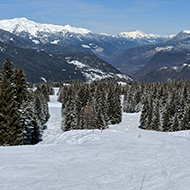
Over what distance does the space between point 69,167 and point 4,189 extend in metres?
4.07

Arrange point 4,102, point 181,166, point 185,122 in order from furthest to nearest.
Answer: point 185,122, point 4,102, point 181,166

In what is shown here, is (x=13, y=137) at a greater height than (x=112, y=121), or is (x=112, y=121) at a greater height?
A: (x=13, y=137)

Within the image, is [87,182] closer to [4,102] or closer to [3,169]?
[3,169]

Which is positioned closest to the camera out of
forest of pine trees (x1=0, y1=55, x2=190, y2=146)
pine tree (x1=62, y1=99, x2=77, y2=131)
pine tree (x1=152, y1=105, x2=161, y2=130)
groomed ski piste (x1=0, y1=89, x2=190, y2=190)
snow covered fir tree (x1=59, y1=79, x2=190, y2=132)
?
groomed ski piste (x1=0, y1=89, x2=190, y2=190)

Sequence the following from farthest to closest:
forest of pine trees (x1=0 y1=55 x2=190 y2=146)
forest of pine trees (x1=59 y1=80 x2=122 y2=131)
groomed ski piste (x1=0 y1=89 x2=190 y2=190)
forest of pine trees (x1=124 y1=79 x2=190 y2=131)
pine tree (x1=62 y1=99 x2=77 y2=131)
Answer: forest of pine trees (x1=124 y1=79 x2=190 y2=131), pine tree (x1=62 y1=99 x2=77 y2=131), forest of pine trees (x1=59 y1=80 x2=122 y2=131), forest of pine trees (x1=0 y1=55 x2=190 y2=146), groomed ski piste (x1=0 y1=89 x2=190 y2=190)

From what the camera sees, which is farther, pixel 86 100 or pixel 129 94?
pixel 129 94

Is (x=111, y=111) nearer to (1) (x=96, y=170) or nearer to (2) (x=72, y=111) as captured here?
(2) (x=72, y=111)

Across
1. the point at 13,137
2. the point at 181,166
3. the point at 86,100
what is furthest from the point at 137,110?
the point at 181,166

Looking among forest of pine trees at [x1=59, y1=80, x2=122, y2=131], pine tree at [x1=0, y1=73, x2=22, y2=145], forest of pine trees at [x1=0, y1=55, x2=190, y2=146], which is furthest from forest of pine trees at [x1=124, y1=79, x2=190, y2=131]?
pine tree at [x1=0, y1=73, x2=22, y2=145]

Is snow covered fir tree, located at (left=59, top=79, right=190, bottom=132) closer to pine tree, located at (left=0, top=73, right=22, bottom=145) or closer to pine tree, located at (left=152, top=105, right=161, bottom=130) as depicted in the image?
pine tree, located at (left=152, top=105, right=161, bottom=130)

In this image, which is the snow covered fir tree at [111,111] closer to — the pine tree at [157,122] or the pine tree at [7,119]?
the pine tree at [157,122]

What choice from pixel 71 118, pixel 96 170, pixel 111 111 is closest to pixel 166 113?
pixel 111 111

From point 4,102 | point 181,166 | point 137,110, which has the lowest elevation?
point 137,110

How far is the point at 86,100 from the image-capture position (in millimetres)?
64375
